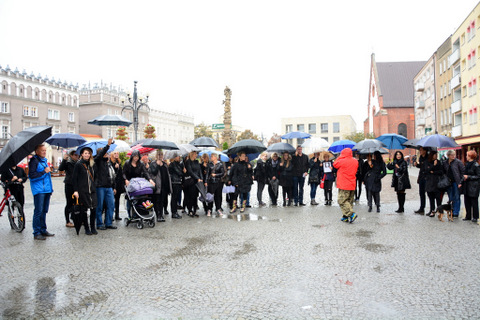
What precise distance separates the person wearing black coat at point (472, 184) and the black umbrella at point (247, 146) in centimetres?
609

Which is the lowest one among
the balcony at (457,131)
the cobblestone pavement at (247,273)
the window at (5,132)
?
the cobblestone pavement at (247,273)

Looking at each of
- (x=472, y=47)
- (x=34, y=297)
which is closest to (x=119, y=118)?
(x=34, y=297)

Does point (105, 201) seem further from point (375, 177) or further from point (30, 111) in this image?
point (30, 111)

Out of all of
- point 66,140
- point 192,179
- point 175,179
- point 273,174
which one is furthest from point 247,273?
point 66,140

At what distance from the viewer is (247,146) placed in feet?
42.4

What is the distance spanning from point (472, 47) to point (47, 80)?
216 feet

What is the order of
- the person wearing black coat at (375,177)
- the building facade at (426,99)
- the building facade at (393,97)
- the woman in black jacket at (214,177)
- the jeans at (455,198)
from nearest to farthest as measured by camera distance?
the jeans at (455,198) → the woman in black jacket at (214,177) → the person wearing black coat at (375,177) → the building facade at (426,99) → the building facade at (393,97)

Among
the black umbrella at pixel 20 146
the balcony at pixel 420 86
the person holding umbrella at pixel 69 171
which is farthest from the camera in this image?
the balcony at pixel 420 86

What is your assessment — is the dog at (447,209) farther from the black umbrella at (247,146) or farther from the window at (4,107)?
the window at (4,107)

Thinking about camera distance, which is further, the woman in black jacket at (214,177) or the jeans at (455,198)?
the woman in black jacket at (214,177)

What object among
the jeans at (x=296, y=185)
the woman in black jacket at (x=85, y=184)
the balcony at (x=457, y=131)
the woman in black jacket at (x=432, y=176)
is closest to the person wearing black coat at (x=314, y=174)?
the jeans at (x=296, y=185)

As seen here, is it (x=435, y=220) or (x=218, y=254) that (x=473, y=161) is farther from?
(x=218, y=254)

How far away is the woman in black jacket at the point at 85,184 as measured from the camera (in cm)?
857

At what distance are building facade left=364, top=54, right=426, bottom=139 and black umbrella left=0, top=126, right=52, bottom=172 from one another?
6728 centimetres
